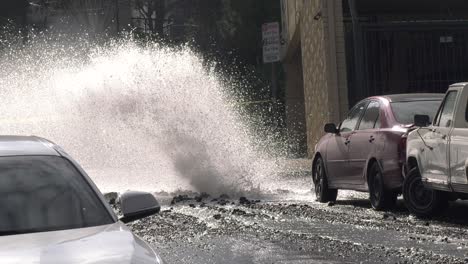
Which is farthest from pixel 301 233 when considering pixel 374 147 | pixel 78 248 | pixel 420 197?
pixel 78 248

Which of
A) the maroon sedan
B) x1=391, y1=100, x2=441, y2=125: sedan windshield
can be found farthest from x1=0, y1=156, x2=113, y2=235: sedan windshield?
x1=391, y1=100, x2=441, y2=125: sedan windshield

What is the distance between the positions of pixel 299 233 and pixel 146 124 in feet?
31.0

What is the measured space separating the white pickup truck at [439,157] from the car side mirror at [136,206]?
5.72 metres

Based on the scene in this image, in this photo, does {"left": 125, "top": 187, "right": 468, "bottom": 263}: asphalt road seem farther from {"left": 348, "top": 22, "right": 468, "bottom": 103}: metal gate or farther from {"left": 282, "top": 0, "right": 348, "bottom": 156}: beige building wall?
{"left": 348, "top": 22, "right": 468, "bottom": 103}: metal gate

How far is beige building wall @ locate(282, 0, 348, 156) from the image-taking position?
22.8 metres

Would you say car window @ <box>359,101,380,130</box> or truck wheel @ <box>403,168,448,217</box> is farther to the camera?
car window @ <box>359,101,380,130</box>

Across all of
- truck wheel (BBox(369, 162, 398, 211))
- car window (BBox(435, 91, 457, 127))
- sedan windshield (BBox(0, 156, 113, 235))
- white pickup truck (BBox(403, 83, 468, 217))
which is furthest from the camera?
truck wheel (BBox(369, 162, 398, 211))

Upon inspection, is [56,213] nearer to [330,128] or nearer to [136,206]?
[136,206]

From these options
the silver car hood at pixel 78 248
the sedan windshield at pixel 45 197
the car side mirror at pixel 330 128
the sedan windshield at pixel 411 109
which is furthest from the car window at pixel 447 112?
the silver car hood at pixel 78 248

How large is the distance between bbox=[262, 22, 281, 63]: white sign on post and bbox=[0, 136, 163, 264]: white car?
19.7 m

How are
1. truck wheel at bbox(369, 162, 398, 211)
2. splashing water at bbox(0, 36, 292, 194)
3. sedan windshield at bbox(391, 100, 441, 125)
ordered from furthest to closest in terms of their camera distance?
splashing water at bbox(0, 36, 292, 194)
sedan windshield at bbox(391, 100, 441, 125)
truck wheel at bbox(369, 162, 398, 211)

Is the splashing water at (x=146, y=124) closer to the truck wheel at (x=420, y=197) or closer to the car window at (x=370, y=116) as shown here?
the car window at (x=370, y=116)

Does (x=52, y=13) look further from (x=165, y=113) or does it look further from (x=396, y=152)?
(x=396, y=152)

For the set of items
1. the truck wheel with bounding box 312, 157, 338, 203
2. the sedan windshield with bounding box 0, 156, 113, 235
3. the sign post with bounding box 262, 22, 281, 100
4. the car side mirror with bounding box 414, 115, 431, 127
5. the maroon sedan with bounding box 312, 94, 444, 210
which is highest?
the sign post with bounding box 262, 22, 281, 100
